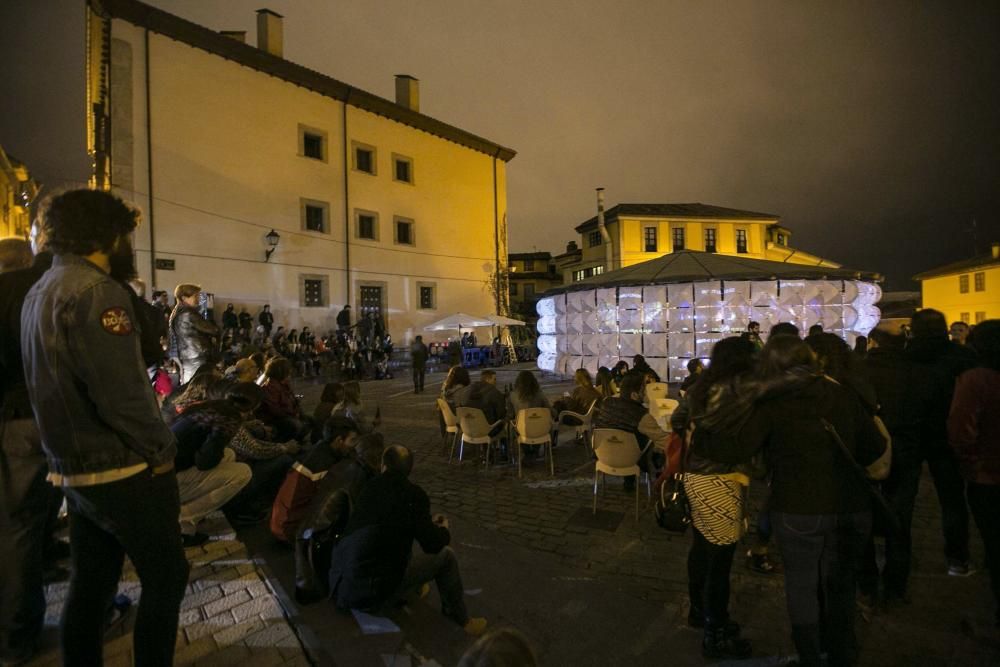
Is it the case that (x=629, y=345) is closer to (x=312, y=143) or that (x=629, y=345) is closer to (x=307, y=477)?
(x=307, y=477)

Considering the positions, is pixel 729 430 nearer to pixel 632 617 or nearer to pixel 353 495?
pixel 632 617

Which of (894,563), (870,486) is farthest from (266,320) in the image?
(870,486)

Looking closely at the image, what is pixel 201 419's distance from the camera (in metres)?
4.03

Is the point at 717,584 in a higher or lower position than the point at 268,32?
lower

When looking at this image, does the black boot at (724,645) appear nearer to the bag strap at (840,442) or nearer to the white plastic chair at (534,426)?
the bag strap at (840,442)

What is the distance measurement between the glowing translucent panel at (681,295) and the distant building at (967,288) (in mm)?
34918

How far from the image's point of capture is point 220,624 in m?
3.08

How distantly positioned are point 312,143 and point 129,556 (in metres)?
24.3

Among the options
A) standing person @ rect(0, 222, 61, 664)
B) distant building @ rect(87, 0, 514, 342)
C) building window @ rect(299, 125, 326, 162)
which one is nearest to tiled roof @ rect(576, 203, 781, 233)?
distant building @ rect(87, 0, 514, 342)

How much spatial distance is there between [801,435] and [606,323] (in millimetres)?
13141

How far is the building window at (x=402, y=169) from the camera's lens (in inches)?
1032

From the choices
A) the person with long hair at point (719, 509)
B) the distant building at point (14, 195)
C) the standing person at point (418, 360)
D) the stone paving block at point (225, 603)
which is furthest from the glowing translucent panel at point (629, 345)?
the distant building at point (14, 195)

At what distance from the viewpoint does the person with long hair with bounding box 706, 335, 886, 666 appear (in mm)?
2445

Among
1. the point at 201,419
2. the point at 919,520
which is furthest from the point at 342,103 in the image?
the point at 919,520
